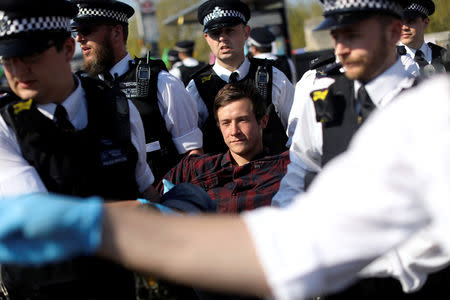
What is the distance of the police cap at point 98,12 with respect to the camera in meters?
4.21

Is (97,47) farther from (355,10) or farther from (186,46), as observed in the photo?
(186,46)

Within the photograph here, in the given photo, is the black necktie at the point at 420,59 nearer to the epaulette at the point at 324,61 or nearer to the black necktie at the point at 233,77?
the black necktie at the point at 233,77

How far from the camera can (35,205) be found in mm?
987

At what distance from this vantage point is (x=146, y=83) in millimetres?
4117

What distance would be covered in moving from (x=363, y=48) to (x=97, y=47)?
8.98 feet

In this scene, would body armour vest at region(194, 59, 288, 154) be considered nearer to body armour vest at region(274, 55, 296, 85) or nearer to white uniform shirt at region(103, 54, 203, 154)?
body armour vest at region(274, 55, 296, 85)

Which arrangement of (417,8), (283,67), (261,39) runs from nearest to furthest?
(417,8) → (283,67) → (261,39)

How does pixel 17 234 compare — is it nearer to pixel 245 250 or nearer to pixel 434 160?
pixel 245 250

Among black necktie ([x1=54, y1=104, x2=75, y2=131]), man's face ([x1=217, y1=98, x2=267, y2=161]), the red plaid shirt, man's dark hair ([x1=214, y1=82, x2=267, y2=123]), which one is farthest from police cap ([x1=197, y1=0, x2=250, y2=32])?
black necktie ([x1=54, y1=104, x2=75, y2=131])

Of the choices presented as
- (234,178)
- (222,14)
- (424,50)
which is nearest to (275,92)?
(222,14)

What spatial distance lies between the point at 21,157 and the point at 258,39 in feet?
23.5

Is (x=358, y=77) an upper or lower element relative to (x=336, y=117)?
upper

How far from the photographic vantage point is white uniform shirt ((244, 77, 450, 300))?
0.98m

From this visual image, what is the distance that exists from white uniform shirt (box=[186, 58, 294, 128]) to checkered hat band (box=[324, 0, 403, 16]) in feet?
8.42
